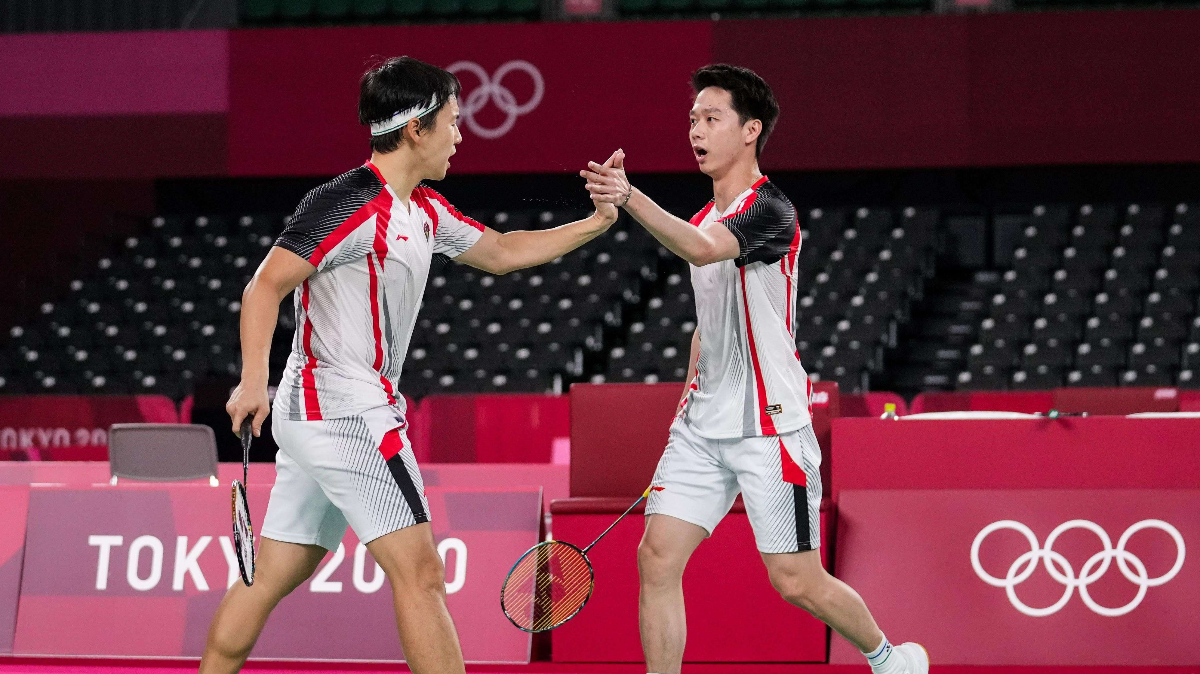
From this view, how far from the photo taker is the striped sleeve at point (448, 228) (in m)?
3.46

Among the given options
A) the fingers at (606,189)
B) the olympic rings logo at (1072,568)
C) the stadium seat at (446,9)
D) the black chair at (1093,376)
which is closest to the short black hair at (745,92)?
the fingers at (606,189)

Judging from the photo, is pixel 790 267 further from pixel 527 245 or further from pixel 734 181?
pixel 527 245

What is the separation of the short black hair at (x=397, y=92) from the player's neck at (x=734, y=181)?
886 millimetres

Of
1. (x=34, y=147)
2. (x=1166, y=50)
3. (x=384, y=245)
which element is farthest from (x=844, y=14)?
(x=384, y=245)

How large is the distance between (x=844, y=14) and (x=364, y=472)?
41.6ft

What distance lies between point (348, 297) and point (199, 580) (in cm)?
231

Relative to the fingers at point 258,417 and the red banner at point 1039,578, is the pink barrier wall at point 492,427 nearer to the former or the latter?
the red banner at point 1039,578

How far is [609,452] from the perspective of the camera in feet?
16.8

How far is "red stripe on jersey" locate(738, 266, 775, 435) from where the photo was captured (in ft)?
11.8

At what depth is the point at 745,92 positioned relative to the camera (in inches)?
146

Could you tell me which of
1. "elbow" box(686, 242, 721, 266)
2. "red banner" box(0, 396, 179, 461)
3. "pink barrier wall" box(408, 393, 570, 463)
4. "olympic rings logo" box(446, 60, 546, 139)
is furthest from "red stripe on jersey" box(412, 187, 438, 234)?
"olympic rings logo" box(446, 60, 546, 139)

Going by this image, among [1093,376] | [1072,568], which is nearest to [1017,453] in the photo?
[1072,568]

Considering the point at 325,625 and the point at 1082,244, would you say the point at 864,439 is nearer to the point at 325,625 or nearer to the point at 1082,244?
the point at 325,625

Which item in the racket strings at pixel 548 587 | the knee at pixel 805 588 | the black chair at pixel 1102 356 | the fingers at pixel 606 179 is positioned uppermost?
the fingers at pixel 606 179
